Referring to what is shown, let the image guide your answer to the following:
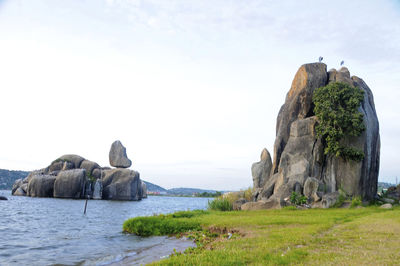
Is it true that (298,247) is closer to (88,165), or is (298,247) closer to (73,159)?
(88,165)

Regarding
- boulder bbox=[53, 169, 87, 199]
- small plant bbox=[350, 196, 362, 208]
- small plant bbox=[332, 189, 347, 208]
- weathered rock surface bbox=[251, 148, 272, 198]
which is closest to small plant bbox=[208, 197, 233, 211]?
weathered rock surface bbox=[251, 148, 272, 198]

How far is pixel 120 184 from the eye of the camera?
78500mm

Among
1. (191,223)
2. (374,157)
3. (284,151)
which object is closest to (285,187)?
(284,151)

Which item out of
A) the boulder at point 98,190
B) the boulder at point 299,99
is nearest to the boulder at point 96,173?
the boulder at point 98,190

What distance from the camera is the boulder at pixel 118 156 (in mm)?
81062

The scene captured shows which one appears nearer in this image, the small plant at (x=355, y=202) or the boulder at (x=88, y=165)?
the small plant at (x=355, y=202)

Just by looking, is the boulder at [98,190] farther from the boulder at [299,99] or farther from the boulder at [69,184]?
the boulder at [299,99]

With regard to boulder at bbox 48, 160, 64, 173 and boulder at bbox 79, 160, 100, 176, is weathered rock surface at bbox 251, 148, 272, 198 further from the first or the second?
Result: boulder at bbox 48, 160, 64, 173

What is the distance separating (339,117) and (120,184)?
2414 inches

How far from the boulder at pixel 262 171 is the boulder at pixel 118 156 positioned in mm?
51183

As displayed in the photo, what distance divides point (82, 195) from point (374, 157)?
2560 inches

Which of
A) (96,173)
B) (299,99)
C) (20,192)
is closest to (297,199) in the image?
(299,99)

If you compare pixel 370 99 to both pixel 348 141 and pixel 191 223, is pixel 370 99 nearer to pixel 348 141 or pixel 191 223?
pixel 348 141

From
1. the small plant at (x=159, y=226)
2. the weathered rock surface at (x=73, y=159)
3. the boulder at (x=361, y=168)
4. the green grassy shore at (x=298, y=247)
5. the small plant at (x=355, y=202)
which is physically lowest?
the small plant at (x=159, y=226)
